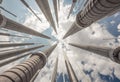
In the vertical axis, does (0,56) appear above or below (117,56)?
above

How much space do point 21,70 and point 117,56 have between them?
63.7 feet

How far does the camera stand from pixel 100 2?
71.4ft

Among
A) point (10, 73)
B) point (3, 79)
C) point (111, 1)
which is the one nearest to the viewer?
point (3, 79)

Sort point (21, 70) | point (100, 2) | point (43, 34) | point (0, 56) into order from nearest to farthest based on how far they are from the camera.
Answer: point (21, 70), point (100, 2), point (0, 56), point (43, 34)

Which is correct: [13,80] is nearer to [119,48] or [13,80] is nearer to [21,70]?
[21,70]

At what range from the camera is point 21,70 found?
18516 mm

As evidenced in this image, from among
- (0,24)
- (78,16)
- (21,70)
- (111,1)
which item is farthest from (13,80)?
(78,16)

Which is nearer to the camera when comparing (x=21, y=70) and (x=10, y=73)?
(x=10, y=73)

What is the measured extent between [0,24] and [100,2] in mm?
20752

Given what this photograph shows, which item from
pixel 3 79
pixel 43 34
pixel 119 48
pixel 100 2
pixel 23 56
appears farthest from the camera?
pixel 43 34

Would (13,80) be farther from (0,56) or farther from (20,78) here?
(0,56)

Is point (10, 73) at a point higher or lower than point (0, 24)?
lower

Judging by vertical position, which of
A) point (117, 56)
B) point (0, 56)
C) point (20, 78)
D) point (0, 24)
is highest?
point (0, 24)

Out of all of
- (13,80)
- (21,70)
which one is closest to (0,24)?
(21,70)
